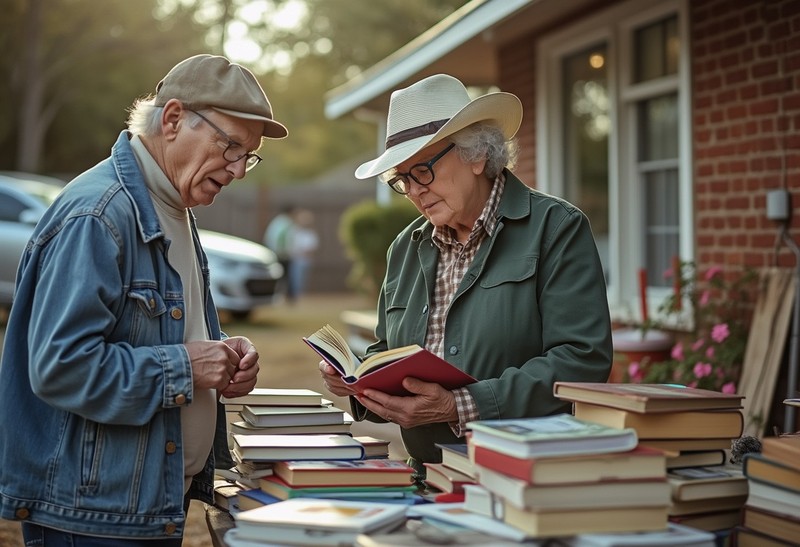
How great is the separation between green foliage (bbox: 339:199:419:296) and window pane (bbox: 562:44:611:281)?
6048 mm

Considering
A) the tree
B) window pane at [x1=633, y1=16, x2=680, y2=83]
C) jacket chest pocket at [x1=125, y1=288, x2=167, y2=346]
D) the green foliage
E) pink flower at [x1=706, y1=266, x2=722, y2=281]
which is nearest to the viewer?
jacket chest pocket at [x1=125, y1=288, x2=167, y2=346]

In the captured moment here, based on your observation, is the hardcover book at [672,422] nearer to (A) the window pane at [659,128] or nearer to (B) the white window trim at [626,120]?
(B) the white window trim at [626,120]

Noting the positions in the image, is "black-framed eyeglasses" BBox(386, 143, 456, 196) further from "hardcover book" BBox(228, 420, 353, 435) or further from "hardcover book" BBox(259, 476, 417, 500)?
"hardcover book" BBox(259, 476, 417, 500)

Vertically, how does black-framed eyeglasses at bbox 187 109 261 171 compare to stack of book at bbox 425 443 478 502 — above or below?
above

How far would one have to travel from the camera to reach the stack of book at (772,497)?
2.09m

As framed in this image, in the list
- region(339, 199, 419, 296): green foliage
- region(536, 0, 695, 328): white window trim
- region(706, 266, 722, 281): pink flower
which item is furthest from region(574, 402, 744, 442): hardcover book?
region(339, 199, 419, 296): green foliage

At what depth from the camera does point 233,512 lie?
255 centimetres

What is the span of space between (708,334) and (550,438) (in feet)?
14.8

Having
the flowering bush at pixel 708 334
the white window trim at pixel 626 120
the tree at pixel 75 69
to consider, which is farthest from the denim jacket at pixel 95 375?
the tree at pixel 75 69

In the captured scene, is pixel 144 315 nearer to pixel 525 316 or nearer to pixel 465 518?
pixel 465 518

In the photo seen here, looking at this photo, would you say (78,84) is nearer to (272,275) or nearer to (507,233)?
(272,275)

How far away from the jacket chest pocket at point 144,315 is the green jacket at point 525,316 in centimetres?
81

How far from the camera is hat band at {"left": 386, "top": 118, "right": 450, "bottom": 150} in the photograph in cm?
300

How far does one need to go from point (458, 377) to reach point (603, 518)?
758 mm
